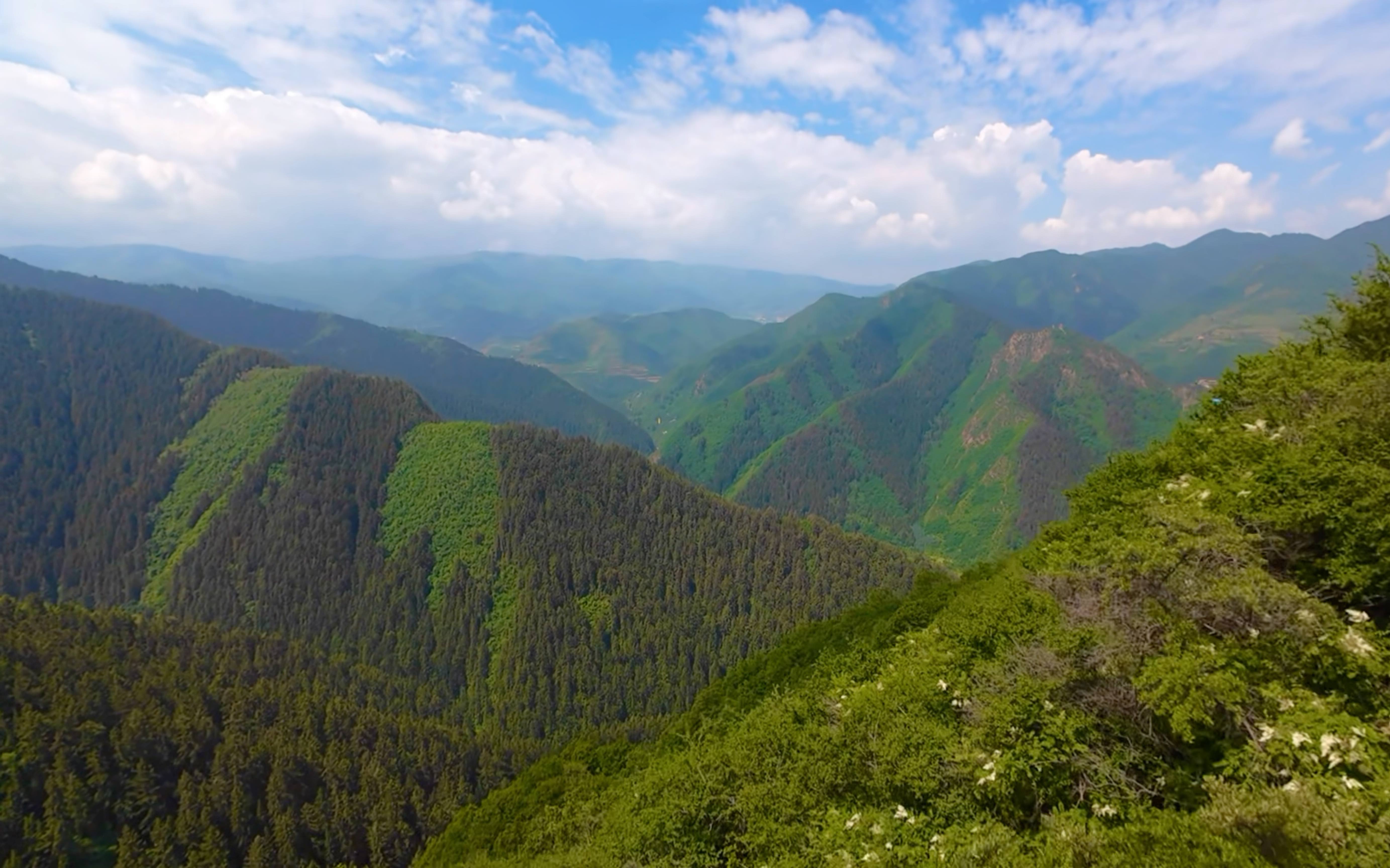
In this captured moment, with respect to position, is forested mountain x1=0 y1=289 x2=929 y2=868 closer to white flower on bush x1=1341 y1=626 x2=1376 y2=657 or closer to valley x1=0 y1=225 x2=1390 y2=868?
valley x1=0 y1=225 x2=1390 y2=868

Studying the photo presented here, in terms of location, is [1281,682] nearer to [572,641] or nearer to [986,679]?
[986,679]

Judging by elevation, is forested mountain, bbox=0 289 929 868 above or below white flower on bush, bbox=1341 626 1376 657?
below

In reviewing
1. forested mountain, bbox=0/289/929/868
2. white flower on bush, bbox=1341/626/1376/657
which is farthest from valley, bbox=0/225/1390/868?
forested mountain, bbox=0/289/929/868

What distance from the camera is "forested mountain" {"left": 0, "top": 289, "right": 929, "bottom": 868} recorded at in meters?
82.5

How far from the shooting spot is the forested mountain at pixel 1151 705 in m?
15.0

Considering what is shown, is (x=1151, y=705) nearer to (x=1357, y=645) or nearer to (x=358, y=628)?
(x=1357, y=645)

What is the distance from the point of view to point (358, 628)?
16012cm

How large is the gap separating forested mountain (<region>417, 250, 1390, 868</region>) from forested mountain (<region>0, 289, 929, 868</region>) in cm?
4851

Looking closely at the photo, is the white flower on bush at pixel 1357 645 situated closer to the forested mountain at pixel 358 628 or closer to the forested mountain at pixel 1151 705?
the forested mountain at pixel 1151 705

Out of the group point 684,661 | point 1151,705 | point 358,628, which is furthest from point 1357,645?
point 358,628

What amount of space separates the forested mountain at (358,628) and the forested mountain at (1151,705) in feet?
159

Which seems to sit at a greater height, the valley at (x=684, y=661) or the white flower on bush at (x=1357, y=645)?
the white flower on bush at (x=1357, y=645)

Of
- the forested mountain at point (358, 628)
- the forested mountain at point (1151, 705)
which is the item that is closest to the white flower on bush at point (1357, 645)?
the forested mountain at point (1151, 705)

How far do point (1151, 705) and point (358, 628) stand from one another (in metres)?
174
